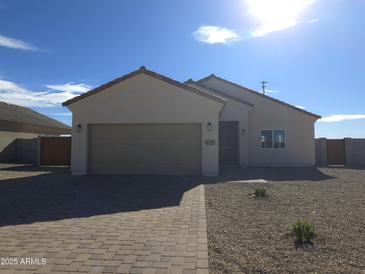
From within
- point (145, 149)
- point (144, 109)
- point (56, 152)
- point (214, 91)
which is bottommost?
point (56, 152)

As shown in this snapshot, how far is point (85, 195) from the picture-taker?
10.8 metres

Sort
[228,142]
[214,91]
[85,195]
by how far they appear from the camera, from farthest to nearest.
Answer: [214,91], [228,142], [85,195]

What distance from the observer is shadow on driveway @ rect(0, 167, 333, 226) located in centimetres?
834

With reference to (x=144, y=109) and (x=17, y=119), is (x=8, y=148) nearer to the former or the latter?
(x=17, y=119)

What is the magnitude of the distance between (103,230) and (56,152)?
1670 cm

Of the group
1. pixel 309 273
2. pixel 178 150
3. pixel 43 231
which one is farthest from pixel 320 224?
pixel 178 150

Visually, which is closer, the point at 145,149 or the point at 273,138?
the point at 145,149

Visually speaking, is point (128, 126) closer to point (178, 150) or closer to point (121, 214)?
point (178, 150)

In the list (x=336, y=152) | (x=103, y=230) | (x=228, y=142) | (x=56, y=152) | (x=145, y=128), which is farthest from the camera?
(x=336, y=152)

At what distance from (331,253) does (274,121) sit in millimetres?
18408

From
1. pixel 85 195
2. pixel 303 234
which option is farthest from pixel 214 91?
pixel 303 234

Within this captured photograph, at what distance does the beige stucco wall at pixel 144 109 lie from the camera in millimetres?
16219

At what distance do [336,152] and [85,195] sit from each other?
20.3m

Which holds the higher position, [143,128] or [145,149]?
[143,128]
